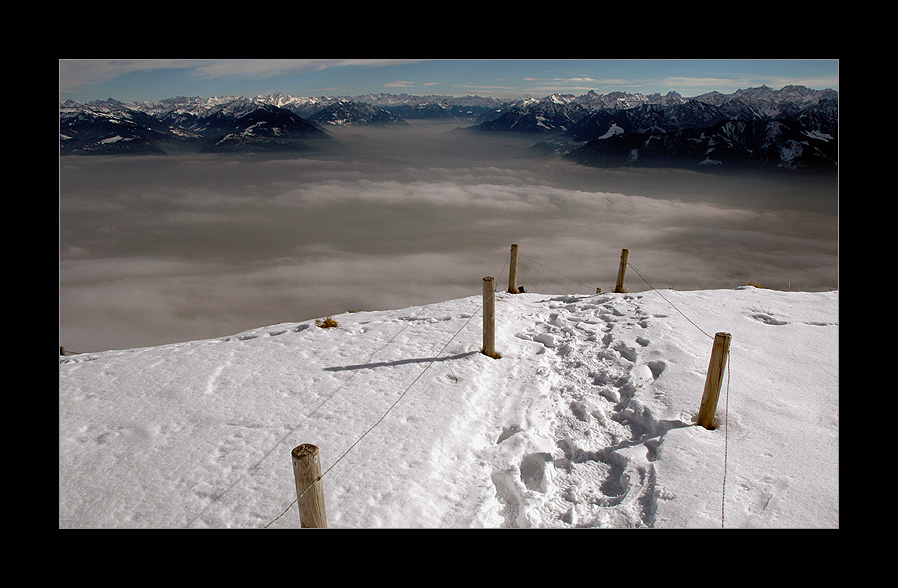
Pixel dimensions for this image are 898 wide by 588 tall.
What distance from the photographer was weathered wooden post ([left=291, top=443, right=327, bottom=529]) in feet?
11.3

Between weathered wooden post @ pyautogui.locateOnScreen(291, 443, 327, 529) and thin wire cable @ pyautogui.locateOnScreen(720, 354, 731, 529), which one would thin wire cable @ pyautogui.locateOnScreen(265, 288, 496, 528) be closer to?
weathered wooden post @ pyautogui.locateOnScreen(291, 443, 327, 529)

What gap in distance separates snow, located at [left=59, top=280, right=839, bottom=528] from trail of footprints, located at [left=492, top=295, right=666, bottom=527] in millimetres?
27

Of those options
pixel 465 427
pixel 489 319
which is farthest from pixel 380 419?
pixel 489 319

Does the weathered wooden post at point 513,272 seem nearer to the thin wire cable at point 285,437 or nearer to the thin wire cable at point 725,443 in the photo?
the thin wire cable at point 285,437

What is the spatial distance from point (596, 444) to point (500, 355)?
109 inches

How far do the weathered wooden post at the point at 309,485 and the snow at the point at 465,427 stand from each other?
0.85 m

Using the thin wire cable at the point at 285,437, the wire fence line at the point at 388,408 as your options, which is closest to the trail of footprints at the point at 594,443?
the wire fence line at the point at 388,408

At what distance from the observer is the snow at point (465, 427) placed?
4.83 metres

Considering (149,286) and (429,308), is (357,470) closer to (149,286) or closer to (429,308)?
(429,308)

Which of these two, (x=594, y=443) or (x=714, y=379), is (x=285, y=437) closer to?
(x=594, y=443)

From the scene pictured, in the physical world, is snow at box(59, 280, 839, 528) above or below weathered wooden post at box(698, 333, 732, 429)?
below

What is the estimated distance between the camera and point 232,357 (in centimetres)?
859

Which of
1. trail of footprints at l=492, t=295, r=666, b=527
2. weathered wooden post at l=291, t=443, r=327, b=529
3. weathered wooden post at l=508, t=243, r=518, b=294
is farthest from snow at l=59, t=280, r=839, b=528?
weathered wooden post at l=508, t=243, r=518, b=294

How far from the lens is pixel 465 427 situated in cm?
634
